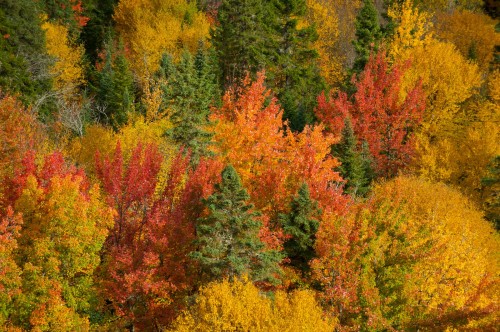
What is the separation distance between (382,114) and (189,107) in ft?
54.5

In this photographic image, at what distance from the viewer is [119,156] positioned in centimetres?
2922

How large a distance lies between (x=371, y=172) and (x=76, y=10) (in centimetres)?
4353

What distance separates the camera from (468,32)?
61344 mm

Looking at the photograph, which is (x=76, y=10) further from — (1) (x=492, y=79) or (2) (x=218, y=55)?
(1) (x=492, y=79)

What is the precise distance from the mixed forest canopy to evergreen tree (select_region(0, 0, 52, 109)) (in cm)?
14

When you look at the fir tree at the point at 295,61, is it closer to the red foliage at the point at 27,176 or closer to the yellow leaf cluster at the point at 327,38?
the yellow leaf cluster at the point at 327,38

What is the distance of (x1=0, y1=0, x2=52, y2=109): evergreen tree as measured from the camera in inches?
1442

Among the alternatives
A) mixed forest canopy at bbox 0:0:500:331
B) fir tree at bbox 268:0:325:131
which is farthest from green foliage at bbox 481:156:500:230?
fir tree at bbox 268:0:325:131

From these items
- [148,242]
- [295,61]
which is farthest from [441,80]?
[148,242]

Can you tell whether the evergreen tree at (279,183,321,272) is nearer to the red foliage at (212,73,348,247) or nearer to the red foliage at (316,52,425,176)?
the red foliage at (212,73,348,247)

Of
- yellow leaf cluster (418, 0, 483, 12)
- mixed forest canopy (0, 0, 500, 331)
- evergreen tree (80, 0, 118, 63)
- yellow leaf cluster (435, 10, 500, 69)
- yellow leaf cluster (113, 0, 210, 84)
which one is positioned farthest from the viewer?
yellow leaf cluster (418, 0, 483, 12)

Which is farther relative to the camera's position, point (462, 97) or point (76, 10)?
point (76, 10)

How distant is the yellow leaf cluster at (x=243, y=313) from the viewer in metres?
20.5

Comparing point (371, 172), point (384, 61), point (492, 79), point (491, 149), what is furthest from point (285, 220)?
point (492, 79)
